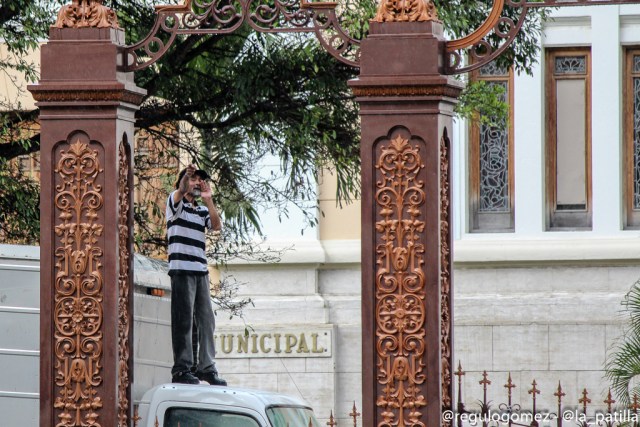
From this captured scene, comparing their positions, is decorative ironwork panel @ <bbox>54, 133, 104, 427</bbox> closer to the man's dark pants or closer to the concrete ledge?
the man's dark pants

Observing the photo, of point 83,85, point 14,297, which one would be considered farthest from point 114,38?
point 14,297

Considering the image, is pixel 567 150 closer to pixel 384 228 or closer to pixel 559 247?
pixel 559 247

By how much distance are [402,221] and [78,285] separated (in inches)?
61.4

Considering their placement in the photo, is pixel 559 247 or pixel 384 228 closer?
pixel 384 228

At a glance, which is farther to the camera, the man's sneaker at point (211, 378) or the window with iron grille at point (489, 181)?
the window with iron grille at point (489, 181)

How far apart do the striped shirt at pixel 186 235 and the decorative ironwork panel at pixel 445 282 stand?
181cm

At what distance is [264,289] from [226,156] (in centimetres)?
366

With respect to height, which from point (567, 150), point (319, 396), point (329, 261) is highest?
point (567, 150)

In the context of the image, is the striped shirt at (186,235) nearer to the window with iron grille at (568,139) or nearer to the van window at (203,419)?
the van window at (203,419)

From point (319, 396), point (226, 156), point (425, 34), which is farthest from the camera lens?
point (319, 396)

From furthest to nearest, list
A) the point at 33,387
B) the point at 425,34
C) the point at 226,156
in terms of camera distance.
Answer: the point at 226,156, the point at 33,387, the point at 425,34

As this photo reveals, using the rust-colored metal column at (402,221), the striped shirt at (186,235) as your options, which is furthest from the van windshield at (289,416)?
A: the rust-colored metal column at (402,221)

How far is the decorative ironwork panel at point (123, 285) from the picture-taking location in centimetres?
851

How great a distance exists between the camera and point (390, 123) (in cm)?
819
